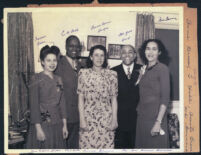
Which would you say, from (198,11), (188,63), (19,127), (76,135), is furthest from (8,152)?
(198,11)

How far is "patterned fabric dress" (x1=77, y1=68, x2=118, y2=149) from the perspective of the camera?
48.1 inches

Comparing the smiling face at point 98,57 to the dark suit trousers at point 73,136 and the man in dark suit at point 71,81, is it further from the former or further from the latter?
the dark suit trousers at point 73,136

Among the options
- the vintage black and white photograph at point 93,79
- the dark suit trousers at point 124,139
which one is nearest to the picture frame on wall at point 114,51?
the vintage black and white photograph at point 93,79

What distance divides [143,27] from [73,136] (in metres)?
0.67

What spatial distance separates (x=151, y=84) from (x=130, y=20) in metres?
0.35

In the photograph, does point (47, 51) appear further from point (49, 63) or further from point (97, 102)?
point (97, 102)

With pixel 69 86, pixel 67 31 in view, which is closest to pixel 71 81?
pixel 69 86

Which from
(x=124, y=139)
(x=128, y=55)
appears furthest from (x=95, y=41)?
(x=124, y=139)

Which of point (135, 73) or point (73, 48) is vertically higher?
point (73, 48)

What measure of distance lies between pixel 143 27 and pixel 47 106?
0.64 metres

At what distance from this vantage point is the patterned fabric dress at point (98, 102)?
4.01ft

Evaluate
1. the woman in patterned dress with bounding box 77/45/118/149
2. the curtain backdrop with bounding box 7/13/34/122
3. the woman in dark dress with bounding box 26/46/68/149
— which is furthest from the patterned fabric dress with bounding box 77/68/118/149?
the curtain backdrop with bounding box 7/13/34/122

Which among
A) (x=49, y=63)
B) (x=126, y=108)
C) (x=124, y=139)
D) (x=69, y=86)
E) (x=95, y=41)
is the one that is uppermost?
(x=95, y=41)

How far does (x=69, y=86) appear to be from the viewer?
4.04 feet
